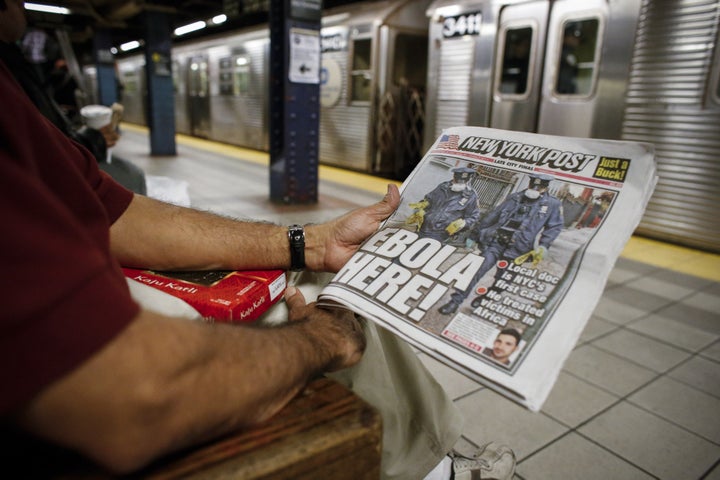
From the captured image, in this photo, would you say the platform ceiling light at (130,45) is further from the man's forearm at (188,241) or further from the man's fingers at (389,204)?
the man's fingers at (389,204)

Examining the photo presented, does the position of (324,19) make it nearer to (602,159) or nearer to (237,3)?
(237,3)

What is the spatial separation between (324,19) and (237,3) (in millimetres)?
1288

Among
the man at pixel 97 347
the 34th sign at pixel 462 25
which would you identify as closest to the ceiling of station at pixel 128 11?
the 34th sign at pixel 462 25

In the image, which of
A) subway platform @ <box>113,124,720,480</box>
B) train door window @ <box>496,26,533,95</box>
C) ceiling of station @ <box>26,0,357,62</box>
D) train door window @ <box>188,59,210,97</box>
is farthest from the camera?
train door window @ <box>188,59,210,97</box>

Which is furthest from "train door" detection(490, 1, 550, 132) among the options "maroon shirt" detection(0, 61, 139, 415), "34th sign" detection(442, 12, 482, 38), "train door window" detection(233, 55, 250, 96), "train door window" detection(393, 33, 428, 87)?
"train door window" detection(233, 55, 250, 96)

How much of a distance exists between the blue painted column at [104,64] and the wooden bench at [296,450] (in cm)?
1259

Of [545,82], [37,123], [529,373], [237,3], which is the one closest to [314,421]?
[529,373]

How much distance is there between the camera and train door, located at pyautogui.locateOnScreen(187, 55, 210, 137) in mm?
10609

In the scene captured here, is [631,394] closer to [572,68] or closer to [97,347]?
[97,347]

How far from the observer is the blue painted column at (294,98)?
4281 millimetres

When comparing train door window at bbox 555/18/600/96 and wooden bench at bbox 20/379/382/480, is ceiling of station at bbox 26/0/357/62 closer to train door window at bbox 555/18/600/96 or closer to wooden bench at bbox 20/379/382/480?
train door window at bbox 555/18/600/96

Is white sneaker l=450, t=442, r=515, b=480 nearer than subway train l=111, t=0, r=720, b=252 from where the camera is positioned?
Yes

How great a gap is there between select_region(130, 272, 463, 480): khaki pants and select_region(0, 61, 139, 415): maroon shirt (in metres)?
0.42

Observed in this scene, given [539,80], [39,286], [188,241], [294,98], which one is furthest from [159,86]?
[39,286]
